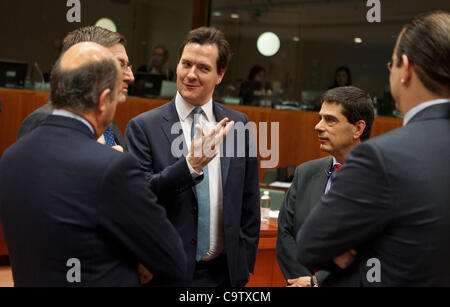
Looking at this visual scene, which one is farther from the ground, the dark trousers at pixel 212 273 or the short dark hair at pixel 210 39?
the short dark hair at pixel 210 39

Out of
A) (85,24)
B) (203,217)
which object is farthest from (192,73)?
(85,24)

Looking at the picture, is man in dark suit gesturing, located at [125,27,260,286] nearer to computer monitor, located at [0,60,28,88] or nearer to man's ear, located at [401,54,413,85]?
man's ear, located at [401,54,413,85]

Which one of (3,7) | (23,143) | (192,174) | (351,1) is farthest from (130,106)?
(23,143)

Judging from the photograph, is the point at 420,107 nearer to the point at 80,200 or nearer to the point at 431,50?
the point at 431,50

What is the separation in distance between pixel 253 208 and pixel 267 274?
5.58ft

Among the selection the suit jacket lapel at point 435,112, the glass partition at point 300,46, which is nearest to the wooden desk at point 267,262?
the suit jacket lapel at point 435,112

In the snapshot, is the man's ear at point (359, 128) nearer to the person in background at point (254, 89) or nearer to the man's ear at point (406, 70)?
the man's ear at point (406, 70)

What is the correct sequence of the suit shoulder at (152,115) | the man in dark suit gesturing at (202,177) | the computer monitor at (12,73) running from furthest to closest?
the computer monitor at (12,73), the suit shoulder at (152,115), the man in dark suit gesturing at (202,177)

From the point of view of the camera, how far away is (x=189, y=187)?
1992 millimetres

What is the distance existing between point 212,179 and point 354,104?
2.86 feet

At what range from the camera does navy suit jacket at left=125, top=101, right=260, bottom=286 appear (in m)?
2.01

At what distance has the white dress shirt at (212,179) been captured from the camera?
2.20m
